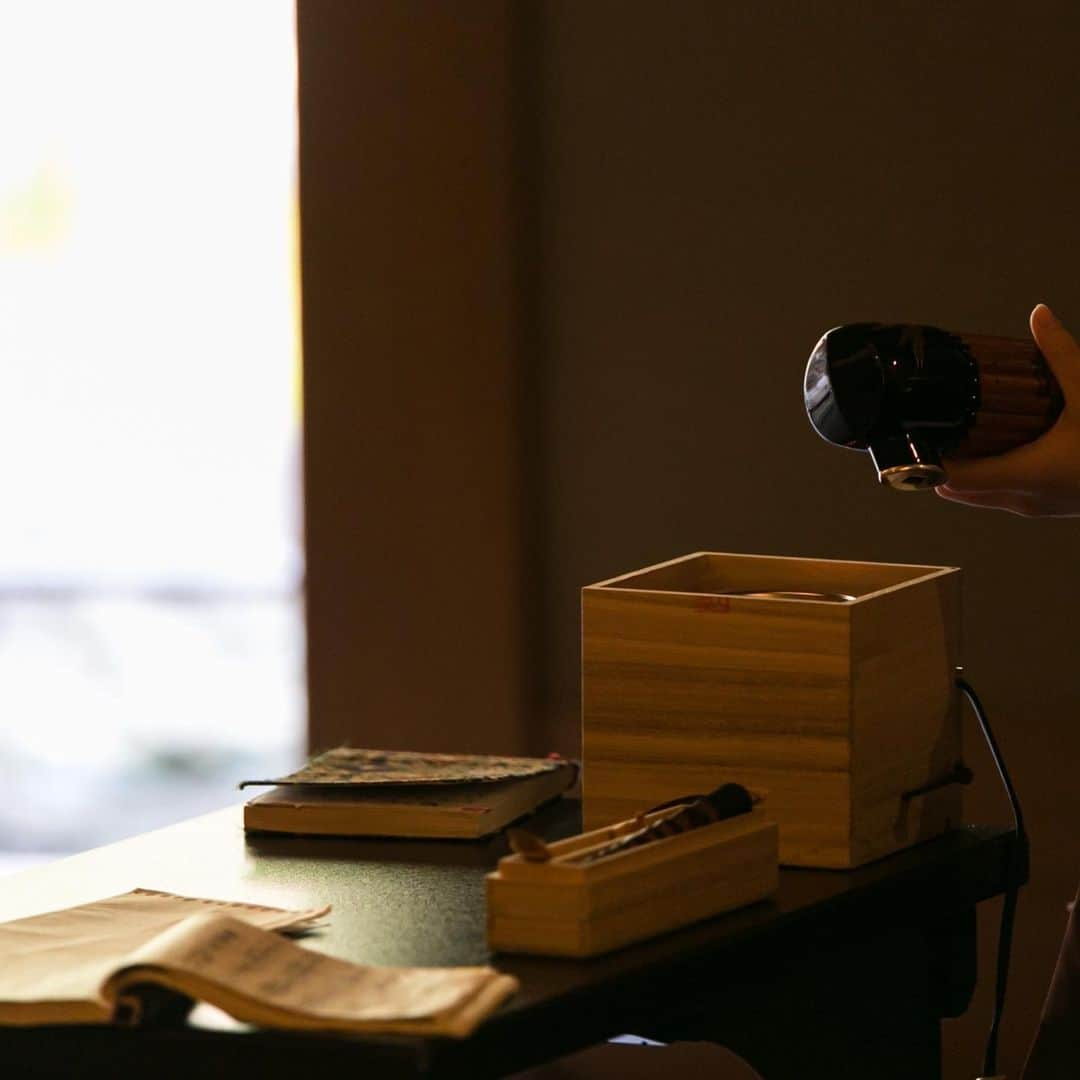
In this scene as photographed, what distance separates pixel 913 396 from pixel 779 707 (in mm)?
218

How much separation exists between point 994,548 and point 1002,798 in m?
0.31

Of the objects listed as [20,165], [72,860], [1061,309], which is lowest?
[72,860]

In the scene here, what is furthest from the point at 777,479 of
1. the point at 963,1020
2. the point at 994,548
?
the point at 963,1020

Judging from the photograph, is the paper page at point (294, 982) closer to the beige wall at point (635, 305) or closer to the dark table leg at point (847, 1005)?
the dark table leg at point (847, 1005)

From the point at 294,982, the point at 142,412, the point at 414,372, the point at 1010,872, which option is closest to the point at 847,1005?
the point at 1010,872

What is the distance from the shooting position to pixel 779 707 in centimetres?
114

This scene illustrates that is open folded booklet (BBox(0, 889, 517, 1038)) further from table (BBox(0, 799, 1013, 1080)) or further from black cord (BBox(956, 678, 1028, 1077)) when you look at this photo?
black cord (BBox(956, 678, 1028, 1077))

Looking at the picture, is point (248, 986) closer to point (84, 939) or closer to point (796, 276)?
point (84, 939)

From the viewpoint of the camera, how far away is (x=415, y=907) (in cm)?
109

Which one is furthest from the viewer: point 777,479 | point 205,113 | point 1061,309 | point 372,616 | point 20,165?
point 20,165

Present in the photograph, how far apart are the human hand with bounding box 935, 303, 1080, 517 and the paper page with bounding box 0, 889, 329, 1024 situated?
0.52m

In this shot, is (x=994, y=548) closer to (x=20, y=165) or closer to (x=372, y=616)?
(x=372, y=616)

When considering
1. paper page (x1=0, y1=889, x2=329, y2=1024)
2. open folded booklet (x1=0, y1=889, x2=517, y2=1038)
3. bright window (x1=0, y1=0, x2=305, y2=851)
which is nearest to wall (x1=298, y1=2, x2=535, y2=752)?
paper page (x1=0, y1=889, x2=329, y2=1024)

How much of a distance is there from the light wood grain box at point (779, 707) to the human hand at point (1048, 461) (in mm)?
79
